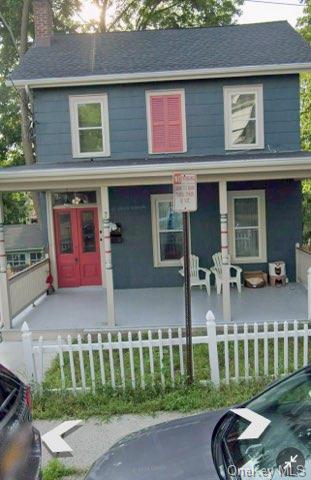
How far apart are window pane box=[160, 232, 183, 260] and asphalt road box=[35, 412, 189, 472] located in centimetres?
669

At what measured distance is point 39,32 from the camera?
536 inches

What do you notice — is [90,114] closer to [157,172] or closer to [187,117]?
[187,117]

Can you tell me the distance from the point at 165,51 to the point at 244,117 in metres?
3.09

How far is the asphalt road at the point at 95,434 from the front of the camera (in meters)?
4.42

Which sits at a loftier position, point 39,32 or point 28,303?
point 39,32

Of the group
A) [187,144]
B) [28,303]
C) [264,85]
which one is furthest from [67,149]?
[264,85]

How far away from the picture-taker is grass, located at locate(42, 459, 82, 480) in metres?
4.05

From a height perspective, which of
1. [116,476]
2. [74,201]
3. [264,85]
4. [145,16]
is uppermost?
[145,16]

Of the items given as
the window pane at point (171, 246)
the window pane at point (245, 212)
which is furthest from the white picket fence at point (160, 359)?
the window pane at point (245, 212)

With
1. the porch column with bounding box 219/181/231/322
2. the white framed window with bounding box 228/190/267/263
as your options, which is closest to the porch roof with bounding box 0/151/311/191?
the porch column with bounding box 219/181/231/322

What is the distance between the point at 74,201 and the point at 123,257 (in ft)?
6.42

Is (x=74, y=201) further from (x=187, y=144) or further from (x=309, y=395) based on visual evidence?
(x=309, y=395)

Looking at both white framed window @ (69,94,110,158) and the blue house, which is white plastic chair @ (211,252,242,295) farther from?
white framed window @ (69,94,110,158)

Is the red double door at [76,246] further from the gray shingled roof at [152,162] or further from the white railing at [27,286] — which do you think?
the gray shingled roof at [152,162]
